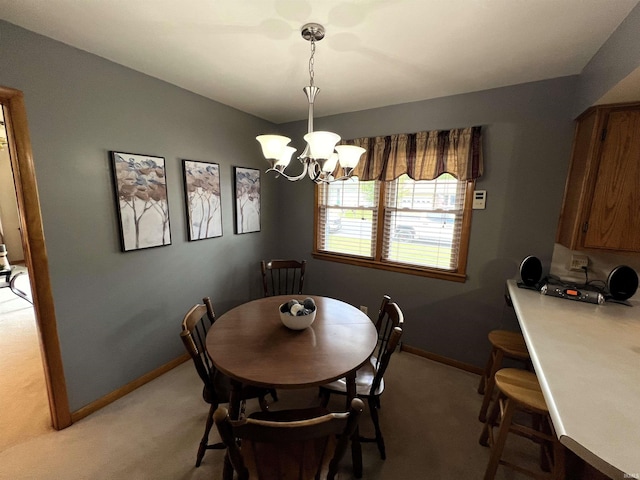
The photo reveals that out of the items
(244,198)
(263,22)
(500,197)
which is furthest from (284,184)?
(500,197)

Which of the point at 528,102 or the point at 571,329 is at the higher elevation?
the point at 528,102

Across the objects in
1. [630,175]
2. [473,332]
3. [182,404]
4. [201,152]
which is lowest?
[182,404]

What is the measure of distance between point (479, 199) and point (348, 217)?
1271mm

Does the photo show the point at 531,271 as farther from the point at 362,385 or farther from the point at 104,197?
the point at 104,197

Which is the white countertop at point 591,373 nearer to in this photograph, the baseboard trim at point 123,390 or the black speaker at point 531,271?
the black speaker at point 531,271

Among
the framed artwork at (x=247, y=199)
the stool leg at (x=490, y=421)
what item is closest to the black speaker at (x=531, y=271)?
the stool leg at (x=490, y=421)

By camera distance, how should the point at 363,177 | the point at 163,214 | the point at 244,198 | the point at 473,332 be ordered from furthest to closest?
the point at 244,198
the point at 363,177
the point at 473,332
the point at 163,214

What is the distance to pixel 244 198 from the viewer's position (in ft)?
9.58

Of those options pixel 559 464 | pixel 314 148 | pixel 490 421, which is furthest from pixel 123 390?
pixel 559 464

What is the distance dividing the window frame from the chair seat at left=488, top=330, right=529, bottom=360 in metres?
0.54

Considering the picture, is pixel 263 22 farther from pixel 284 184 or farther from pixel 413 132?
pixel 284 184

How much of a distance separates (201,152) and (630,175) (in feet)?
10.2

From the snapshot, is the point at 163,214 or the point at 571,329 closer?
the point at 571,329

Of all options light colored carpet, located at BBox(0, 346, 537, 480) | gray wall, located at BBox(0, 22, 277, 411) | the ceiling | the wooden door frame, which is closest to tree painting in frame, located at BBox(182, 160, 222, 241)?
gray wall, located at BBox(0, 22, 277, 411)
